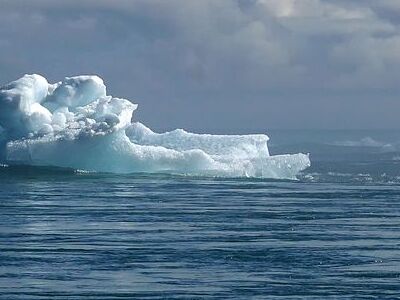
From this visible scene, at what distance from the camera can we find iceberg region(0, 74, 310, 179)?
167 feet

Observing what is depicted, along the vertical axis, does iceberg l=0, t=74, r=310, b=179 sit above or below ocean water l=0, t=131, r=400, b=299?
above

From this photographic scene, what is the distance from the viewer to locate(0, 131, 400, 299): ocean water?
24.2 m

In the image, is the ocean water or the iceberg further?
the iceberg

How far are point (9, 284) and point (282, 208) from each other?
1691cm

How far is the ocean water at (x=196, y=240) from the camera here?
24.2m

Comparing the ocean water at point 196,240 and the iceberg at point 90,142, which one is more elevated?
the iceberg at point 90,142

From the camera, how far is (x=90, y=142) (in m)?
50.9

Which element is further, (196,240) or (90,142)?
(90,142)

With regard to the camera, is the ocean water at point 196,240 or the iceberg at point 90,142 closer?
the ocean water at point 196,240

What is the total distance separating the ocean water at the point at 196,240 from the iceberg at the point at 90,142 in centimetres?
128

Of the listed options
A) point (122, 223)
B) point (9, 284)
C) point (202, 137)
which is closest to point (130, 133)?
point (202, 137)

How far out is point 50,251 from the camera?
2855cm

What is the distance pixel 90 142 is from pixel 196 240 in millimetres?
20613

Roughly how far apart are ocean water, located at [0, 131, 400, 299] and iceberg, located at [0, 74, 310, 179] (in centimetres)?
128
